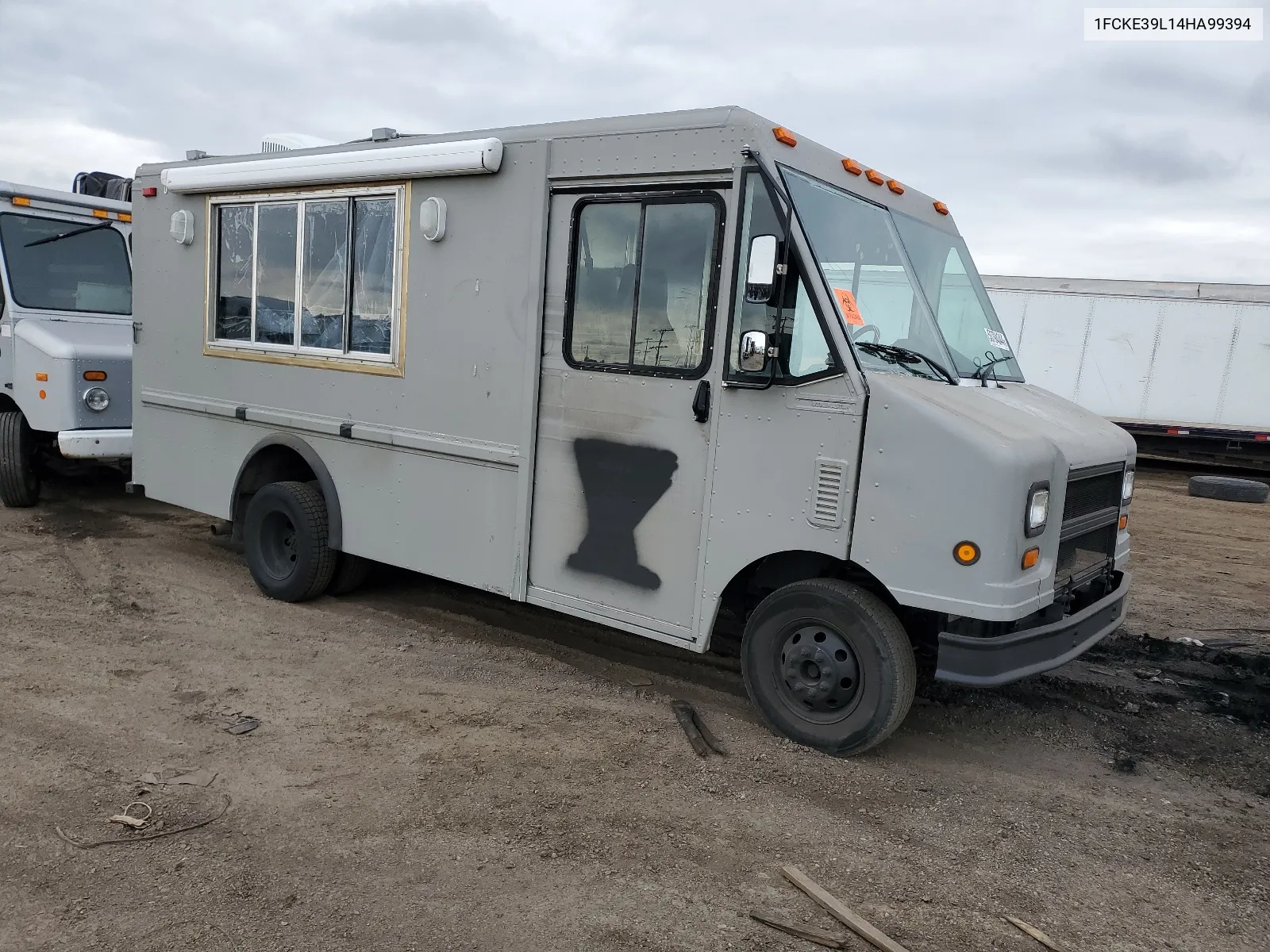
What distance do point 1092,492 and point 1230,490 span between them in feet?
33.5

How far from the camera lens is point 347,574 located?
642cm

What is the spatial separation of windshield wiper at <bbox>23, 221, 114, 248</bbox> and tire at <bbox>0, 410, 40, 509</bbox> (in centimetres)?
149

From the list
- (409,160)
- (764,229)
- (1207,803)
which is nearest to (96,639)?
(409,160)

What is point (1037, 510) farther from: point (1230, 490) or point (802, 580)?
point (1230, 490)

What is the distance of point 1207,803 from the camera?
13.4ft

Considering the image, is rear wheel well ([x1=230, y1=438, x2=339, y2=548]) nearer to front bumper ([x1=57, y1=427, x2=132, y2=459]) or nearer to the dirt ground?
the dirt ground

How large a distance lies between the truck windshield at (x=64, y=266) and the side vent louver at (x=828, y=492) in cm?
735

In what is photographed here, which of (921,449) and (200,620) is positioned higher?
(921,449)

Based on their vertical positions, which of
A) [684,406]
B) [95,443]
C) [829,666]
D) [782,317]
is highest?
[782,317]

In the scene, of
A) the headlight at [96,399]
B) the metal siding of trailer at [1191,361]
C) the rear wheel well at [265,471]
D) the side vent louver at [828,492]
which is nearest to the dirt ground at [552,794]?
the rear wheel well at [265,471]

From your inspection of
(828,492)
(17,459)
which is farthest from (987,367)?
(17,459)

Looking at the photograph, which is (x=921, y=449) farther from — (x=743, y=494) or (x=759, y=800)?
(x=759, y=800)

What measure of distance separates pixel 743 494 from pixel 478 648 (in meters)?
2.12

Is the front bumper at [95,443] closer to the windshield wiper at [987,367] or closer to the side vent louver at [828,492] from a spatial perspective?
the side vent louver at [828,492]
